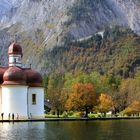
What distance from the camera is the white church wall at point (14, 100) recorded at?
104438 millimetres

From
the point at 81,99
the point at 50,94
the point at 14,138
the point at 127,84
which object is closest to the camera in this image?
the point at 14,138

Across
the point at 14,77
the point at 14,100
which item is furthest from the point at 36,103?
the point at 14,77

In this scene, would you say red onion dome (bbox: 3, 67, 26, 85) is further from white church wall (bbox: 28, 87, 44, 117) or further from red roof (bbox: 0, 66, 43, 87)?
white church wall (bbox: 28, 87, 44, 117)

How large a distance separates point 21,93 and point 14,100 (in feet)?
6.54

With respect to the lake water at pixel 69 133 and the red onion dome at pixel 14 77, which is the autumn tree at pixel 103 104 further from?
the lake water at pixel 69 133

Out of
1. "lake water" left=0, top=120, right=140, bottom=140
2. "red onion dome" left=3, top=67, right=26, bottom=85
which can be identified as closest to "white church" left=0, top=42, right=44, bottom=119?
"red onion dome" left=3, top=67, right=26, bottom=85

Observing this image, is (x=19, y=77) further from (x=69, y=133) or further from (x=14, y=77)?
(x=69, y=133)

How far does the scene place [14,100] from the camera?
343 ft

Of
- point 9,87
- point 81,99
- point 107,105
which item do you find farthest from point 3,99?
point 107,105

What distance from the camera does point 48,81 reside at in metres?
174

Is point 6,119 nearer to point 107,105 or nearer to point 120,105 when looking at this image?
point 107,105

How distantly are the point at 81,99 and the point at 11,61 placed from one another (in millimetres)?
19102

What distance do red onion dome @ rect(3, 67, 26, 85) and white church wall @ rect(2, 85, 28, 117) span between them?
2.69ft

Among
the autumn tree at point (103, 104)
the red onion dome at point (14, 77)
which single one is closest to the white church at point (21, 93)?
the red onion dome at point (14, 77)
